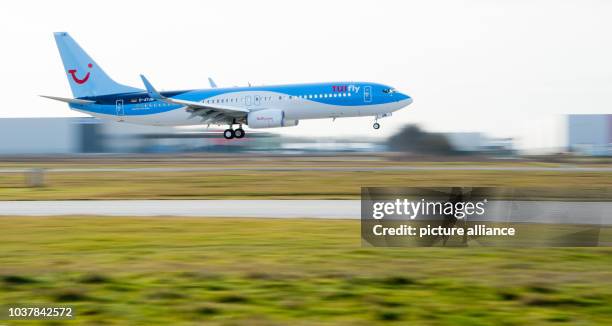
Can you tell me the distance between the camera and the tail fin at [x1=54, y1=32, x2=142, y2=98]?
6038 centimetres

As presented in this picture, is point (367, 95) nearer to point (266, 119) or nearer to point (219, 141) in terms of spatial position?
point (266, 119)

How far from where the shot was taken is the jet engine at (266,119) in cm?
5431

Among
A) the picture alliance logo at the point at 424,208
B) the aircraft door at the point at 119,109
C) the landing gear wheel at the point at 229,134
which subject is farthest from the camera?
the aircraft door at the point at 119,109

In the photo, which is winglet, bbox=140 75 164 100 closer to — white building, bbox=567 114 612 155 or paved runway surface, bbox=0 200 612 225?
paved runway surface, bbox=0 200 612 225

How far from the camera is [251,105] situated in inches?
2215

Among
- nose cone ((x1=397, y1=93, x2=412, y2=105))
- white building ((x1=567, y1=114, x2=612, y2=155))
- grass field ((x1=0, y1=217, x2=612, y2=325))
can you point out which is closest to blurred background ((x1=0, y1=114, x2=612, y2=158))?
white building ((x1=567, y1=114, x2=612, y2=155))

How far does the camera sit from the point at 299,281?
14305mm

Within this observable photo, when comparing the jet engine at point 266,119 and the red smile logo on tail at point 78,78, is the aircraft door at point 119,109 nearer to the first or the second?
the red smile logo on tail at point 78,78

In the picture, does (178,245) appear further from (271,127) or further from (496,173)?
(271,127)

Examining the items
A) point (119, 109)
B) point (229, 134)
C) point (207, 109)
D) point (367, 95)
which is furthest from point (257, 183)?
point (119, 109)

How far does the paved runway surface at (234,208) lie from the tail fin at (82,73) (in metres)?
29.5

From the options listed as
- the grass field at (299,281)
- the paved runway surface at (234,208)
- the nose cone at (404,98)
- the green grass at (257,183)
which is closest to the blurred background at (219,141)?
the nose cone at (404,98)

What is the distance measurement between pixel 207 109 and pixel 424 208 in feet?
133

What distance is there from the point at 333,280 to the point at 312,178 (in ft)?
91.1
